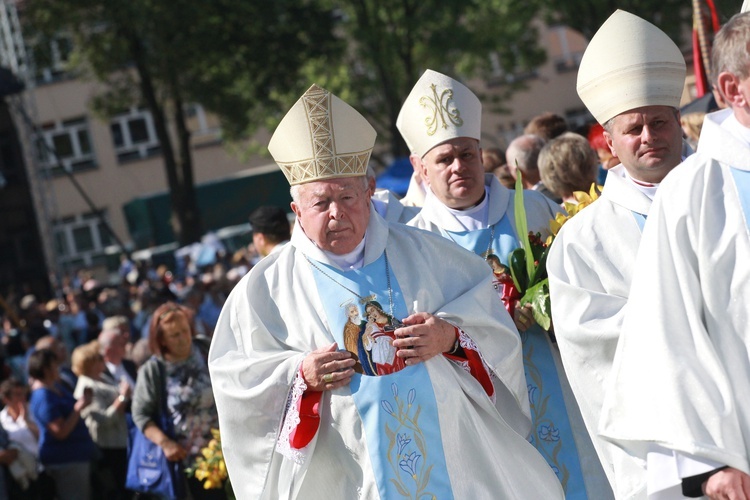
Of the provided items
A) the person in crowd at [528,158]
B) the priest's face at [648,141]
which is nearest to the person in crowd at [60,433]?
the person in crowd at [528,158]

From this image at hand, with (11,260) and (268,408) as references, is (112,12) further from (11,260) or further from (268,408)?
(268,408)

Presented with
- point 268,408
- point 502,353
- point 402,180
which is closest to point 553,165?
point 502,353

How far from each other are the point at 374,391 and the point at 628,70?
1621 millimetres

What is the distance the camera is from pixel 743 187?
11.5ft

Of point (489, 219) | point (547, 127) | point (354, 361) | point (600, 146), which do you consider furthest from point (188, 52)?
point (354, 361)

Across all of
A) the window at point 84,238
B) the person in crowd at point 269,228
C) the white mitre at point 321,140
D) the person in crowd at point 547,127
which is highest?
the white mitre at point 321,140

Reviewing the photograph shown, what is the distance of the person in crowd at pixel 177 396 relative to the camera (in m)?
7.65

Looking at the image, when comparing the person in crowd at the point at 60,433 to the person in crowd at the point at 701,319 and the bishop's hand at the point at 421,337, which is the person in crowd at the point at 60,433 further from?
the person in crowd at the point at 701,319

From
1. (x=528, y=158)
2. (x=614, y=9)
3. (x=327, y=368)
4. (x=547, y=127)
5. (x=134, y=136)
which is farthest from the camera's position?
(x=134, y=136)

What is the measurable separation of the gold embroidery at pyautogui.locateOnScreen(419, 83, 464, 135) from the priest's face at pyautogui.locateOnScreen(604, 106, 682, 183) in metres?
1.36

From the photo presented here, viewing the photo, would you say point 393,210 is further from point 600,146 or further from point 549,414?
point 549,414

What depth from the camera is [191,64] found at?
85.0 feet

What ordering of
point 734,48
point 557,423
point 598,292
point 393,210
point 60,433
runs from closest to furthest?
point 734,48, point 598,292, point 557,423, point 393,210, point 60,433

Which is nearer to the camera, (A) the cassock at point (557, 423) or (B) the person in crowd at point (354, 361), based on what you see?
(B) the person in crowd at point (354, 361)
